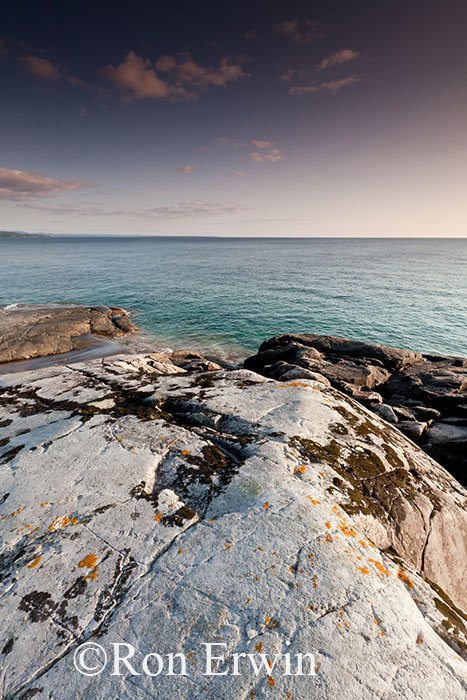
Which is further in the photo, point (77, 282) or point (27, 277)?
point (27, 277)

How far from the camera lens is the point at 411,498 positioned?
531cm

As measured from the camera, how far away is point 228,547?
12.1 feet

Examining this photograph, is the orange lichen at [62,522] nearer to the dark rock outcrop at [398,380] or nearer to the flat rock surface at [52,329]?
the dark rock outcrop at [398,380]

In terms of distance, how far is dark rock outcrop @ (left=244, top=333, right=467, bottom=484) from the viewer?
34.7 ft

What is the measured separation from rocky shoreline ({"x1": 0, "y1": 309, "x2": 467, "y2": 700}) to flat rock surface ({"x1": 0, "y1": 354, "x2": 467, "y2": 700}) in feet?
0.06

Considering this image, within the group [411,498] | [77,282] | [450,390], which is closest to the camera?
[411,498]

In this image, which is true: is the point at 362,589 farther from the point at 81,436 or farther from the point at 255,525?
the point at 81,436

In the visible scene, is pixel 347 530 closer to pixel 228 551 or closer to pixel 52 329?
pixel 228 551

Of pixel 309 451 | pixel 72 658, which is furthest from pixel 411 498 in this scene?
pixel 72 658

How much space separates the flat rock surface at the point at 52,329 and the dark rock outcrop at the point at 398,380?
1513cm

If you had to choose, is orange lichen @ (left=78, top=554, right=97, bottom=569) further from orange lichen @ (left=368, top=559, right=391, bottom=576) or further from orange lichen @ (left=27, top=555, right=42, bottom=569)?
orange lichen @ (left=368, top=559, right=391, bottom=576)

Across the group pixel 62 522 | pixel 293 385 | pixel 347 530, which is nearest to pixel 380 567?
pixel 347 530

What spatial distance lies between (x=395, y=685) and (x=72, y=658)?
3.04 meters

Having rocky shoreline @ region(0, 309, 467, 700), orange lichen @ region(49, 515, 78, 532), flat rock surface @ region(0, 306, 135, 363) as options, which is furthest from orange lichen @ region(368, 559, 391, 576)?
flat rock surface @ region(0, 306, 135, 363)
